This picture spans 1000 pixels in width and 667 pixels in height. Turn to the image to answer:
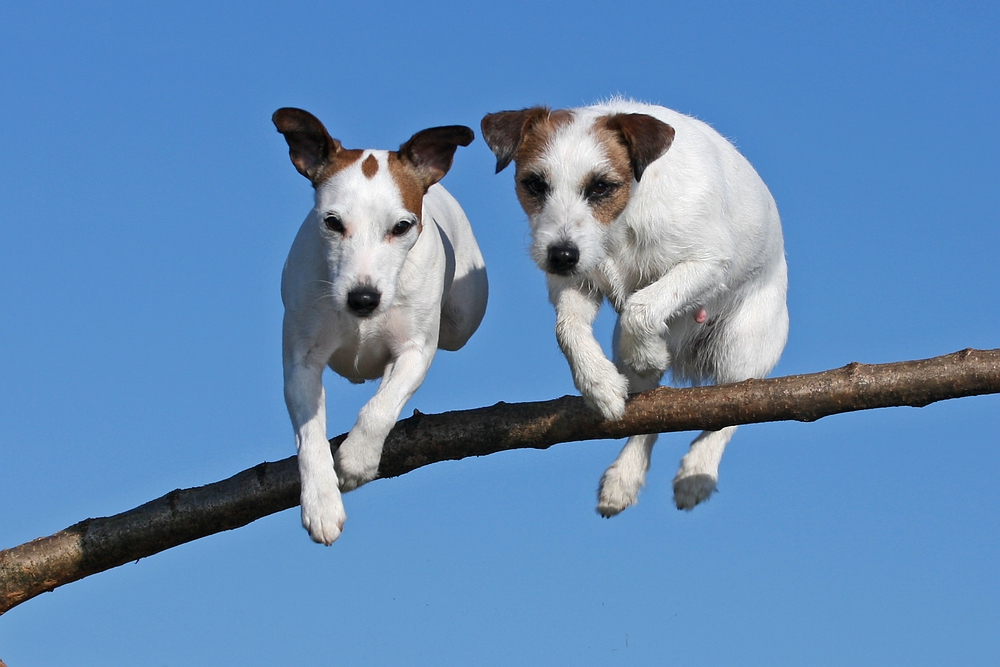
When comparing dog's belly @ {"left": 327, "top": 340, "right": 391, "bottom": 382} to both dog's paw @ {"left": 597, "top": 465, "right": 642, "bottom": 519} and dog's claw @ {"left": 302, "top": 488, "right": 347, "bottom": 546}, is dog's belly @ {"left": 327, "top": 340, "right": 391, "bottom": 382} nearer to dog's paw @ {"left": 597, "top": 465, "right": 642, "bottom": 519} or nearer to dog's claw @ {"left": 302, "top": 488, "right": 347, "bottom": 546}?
dog's claw @ {"left": 302, "top": 488, "right": 347, "bottom": 546}

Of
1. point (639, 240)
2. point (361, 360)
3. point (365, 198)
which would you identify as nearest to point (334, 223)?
point (365, 198)

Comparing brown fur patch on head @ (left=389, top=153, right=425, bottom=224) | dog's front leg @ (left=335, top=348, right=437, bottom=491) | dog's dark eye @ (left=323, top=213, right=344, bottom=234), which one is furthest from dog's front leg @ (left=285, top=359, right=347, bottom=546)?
brown fur patch on head @ (left=389, top=153, right=425, bottom=224)

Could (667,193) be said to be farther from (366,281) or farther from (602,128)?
(366,281)

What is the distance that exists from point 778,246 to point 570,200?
2212mm

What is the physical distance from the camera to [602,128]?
7262 mm

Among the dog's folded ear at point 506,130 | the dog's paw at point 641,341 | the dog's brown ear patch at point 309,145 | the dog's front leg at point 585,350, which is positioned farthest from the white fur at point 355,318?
the dog's paw at point 641,341

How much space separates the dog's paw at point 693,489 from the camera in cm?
820

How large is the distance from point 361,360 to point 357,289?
107 centimetres

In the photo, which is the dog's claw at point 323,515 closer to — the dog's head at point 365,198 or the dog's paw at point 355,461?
the dog's paw at point 355,461

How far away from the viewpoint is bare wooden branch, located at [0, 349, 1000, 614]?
6.64 m

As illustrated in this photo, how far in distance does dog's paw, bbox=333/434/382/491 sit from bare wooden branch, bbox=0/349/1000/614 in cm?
13

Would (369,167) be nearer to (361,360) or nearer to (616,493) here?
(361,360)

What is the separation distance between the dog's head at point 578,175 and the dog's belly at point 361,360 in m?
1.31

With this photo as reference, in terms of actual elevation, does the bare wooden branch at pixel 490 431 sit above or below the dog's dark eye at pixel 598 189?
below
